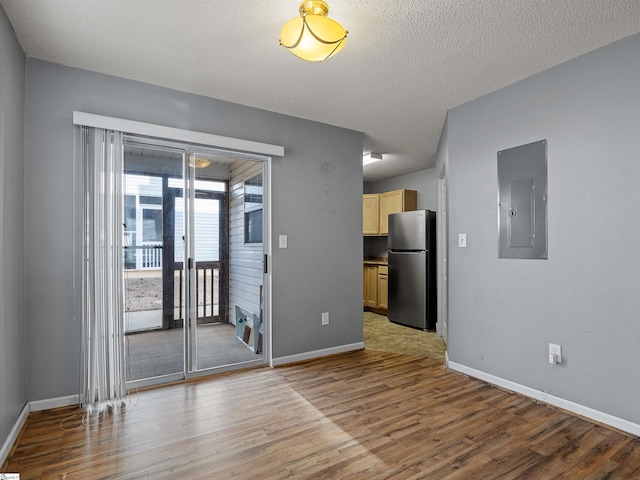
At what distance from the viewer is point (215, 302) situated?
10.5 ft

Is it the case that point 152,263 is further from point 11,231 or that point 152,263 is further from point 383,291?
point 383,291

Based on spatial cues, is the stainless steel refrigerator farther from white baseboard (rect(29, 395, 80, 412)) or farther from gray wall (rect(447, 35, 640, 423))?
white baseboard (rect(29, 395, 80, 412))

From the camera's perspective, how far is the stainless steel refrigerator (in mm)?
4996

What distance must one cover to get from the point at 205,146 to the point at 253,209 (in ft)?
2.37

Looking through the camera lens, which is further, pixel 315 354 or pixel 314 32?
pixel 315 354

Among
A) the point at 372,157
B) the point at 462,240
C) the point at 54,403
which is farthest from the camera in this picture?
the point at 372,157

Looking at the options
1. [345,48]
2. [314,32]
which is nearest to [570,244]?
[345,48]

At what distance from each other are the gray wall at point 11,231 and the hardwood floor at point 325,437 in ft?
1.03

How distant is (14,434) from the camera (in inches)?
81.4

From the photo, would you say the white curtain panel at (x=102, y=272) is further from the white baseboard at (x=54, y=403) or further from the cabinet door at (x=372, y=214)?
the cabinet door at (x=372, y=214)

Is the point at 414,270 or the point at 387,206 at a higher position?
the point at 387,206

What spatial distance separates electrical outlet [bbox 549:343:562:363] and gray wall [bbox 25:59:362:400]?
191cm

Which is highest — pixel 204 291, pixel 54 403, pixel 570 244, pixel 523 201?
pixel 523 201

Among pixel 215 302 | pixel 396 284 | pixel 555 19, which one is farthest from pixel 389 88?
pixel 396 284
